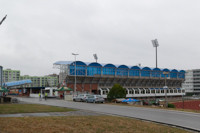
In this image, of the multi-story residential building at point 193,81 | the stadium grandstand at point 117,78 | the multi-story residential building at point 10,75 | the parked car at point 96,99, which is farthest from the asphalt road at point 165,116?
the multi-story residential building at point 10,75

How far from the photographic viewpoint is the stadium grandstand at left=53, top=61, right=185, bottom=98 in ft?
224

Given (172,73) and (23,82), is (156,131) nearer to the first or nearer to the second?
(23,82)

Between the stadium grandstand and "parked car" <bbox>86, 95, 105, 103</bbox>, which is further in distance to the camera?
the stadium grandstand

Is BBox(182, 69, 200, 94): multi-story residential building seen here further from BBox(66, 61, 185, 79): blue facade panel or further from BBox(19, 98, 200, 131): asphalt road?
BBox(19, 98, 200, 131): asphalt road

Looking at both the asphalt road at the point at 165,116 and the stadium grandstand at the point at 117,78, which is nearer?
the asphalt road at the point at 165,116

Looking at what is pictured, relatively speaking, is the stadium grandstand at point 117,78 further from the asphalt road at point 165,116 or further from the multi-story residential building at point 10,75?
the multi-story residential building at point 10,75

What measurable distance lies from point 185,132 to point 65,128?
18.6ft

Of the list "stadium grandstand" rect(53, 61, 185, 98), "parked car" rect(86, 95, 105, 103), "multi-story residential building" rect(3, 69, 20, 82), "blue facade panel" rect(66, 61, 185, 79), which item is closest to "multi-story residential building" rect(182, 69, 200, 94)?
"stadium grandstand" rect(53, 61, 185, 98)

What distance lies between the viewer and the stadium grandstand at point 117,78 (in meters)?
68.3

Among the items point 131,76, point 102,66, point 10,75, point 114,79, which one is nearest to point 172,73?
point 131,76

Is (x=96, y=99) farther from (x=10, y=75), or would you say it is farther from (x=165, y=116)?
(x=10, y=75)

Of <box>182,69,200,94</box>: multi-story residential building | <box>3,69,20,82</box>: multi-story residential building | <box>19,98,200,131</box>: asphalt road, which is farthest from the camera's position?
<box>3,69,20,82</box>: multi-story residential building

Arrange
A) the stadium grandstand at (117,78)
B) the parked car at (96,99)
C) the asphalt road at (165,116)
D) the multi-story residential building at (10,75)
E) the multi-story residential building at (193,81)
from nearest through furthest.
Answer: the asphalt road at (165,116) → the parked car at (96,99) → the stadium grandstand at (117,78) → the multi-story residential building at (193,81) → the multi-story residential building at (10,75)

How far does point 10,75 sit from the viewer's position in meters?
188
